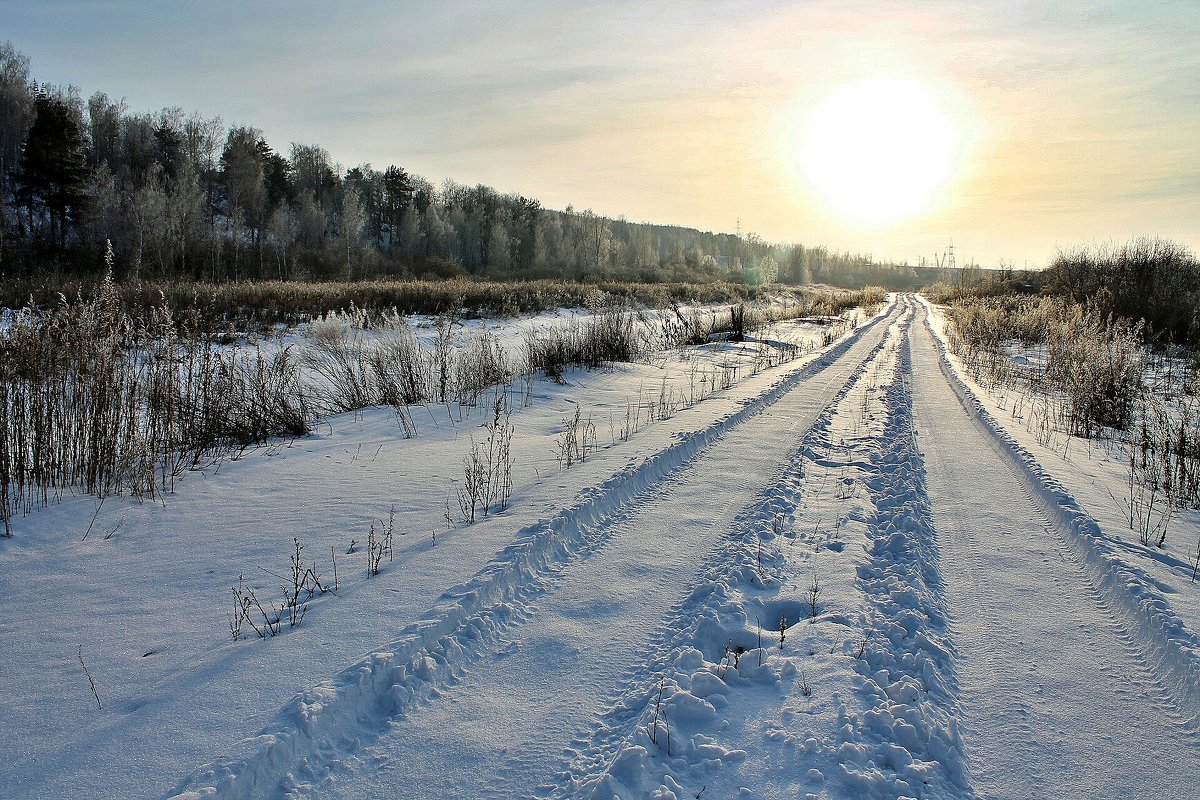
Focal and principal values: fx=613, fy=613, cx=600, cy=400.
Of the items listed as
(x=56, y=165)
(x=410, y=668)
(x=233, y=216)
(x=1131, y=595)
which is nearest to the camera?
(x=410, y=668)

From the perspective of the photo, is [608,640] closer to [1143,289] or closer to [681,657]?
[681,657]

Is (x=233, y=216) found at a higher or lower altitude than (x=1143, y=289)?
higher

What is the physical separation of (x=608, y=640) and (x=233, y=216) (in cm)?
6462

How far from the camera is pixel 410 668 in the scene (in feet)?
9.85

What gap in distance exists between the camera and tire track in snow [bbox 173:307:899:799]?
7.78ft

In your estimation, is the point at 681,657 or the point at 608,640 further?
the point at 608,640

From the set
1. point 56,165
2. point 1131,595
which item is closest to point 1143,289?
point 1131,595

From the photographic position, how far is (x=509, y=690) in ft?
9.55

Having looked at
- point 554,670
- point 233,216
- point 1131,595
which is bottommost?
point 554,670

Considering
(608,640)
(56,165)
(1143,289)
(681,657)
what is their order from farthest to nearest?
(56,165) → (1143,289) → (608,640) → (681,657)

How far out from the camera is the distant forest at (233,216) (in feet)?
136

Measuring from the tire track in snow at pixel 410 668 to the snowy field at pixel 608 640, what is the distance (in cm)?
1

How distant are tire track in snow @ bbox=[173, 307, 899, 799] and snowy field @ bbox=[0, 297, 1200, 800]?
1 centimetres

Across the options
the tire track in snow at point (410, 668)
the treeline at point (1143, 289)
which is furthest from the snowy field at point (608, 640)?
the treeline at point (1143, 289)
